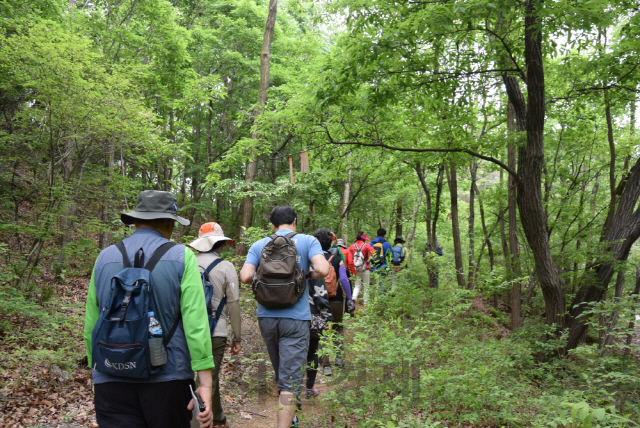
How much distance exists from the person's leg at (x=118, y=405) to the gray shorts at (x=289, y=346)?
1660 millimetres

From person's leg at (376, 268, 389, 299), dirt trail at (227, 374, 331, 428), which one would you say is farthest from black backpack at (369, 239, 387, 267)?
dirt trail at (227, 374, 331, 428)

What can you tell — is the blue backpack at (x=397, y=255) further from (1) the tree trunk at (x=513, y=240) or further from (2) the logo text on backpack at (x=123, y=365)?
(2) the logo text on backpack at (x=123, y=365)

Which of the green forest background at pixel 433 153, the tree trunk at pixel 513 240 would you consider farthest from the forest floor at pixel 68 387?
the tree trunk at pixel 513 240

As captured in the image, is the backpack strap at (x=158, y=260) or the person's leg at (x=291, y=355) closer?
the backpack strap at (x=158, y=260)

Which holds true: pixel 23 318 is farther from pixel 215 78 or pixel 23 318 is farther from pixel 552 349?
pixel 552 349

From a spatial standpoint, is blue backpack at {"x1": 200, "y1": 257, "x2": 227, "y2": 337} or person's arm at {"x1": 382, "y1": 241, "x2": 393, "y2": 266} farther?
person's arm at {"x1": 382, "y1": 241, "x2": 393, "y2": 266}

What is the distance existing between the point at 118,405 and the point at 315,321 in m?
2.96

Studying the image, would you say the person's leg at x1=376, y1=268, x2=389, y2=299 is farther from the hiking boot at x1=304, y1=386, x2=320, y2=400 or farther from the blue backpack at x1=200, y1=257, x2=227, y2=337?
the blue backpack at x1=200, y1=257, x2=227, y2=337

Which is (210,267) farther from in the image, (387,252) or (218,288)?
(387,252)

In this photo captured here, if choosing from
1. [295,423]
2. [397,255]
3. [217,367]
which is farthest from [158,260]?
[397,255]

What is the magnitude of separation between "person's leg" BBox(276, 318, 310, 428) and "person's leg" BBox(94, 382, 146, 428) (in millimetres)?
1738

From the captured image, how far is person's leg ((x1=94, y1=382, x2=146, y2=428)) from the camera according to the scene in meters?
2.10

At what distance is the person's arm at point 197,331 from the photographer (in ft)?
7.14

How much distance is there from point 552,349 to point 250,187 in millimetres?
8530
